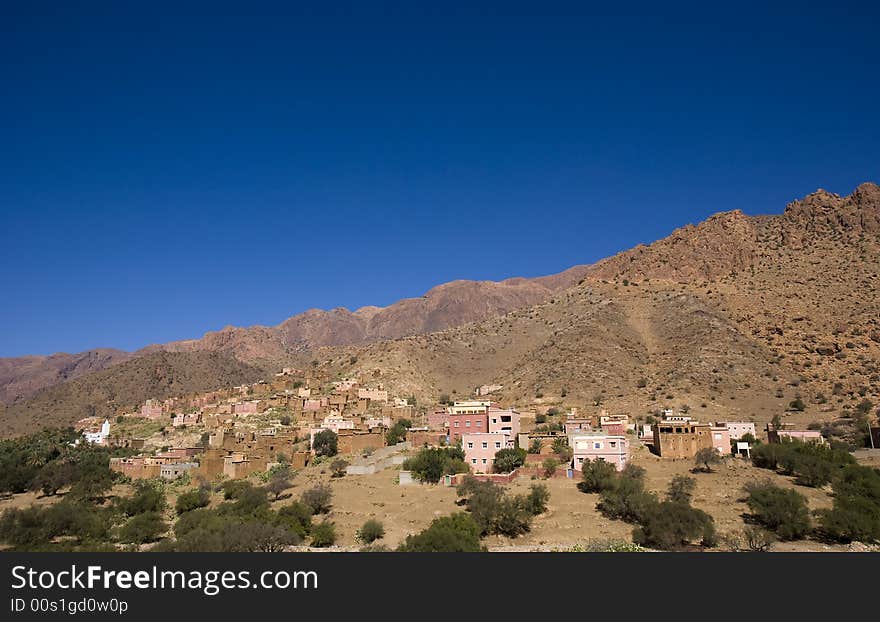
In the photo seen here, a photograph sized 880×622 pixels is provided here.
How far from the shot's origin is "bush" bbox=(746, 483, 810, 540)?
1005 inches

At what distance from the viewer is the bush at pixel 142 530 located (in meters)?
28.8

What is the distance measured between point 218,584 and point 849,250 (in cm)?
9422

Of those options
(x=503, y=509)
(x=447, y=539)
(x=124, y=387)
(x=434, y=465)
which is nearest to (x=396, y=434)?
(x=434, y=465)

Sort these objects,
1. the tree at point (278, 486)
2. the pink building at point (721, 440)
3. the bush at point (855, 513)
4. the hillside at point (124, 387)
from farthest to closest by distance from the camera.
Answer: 1. the hillside at point (124, 387)
2. the pink building at point (721, 440)
3. the tree at point (278, 486)
4. the bush at point (855, 513)

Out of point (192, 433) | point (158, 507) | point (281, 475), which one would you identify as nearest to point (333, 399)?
point (192, 433)

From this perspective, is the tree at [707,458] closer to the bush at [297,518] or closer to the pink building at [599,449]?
the pink building at [599,449]

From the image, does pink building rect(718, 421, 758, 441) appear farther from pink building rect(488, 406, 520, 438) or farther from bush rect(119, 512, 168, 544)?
bush rect(119, 512, 168, 544)

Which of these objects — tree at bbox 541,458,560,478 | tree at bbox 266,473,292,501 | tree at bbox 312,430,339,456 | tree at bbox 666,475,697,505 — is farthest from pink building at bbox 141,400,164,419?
tree at bbox 666,475,697,505

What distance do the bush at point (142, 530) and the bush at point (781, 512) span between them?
2717 centimetres

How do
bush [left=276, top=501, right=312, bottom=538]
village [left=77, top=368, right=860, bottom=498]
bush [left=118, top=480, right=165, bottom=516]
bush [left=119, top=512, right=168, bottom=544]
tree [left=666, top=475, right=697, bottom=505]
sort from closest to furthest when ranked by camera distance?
bush [left=276, top=501, right=312, bottom=538] < tree [left=666, top=475, right=697, bottom=505] < bush [left=119, top=512, right=168, bottom=544] < bush [left=118, top=480, right=165, bottom=516] < village [left=77, top=368, right=860, bottom=498]

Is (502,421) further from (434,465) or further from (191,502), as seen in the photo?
(191,502)

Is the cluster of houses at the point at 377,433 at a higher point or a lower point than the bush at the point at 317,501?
higher

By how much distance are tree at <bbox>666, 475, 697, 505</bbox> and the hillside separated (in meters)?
80.4

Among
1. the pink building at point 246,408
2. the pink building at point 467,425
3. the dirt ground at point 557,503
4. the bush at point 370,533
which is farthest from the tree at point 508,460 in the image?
the pink building at point 246,408
